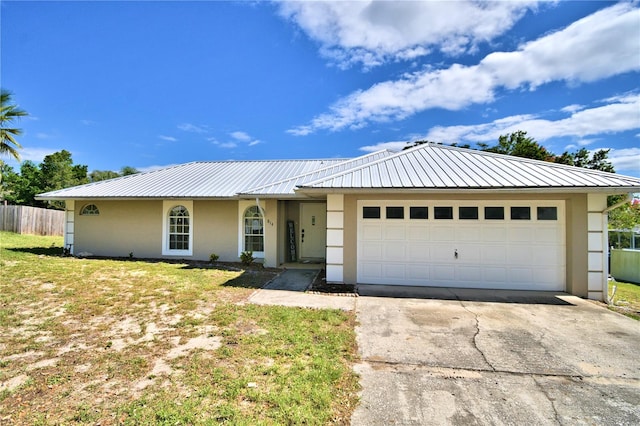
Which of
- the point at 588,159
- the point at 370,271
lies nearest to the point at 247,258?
the point at 370,271

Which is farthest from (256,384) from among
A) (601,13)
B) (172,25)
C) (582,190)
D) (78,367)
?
(601,13)

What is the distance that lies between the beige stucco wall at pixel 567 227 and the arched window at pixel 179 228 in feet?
24.3

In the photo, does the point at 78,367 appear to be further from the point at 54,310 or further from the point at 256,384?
the point at 54,310

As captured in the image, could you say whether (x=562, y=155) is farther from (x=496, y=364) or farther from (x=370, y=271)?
(x=496, y=364)

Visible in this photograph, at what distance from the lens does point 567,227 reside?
24.6ft

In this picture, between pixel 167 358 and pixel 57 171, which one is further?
pixel 57 171

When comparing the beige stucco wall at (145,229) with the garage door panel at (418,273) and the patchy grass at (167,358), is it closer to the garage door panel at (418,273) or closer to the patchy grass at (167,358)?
the patchy grass at (167,358)

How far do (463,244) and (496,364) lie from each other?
14.8 ft

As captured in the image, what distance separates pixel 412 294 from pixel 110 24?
12.0 meters

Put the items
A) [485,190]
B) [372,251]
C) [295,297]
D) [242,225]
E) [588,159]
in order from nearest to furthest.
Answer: [295,297] → [485,190] → [372,251] → [242,225] → [588,159]

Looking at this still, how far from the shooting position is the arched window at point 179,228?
1208 centimetres

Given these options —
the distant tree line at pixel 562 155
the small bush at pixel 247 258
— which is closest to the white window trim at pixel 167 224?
the small bush at pixel 247 258

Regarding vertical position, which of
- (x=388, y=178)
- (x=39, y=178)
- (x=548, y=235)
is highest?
(x=39, y=178)

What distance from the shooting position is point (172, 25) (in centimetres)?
891
